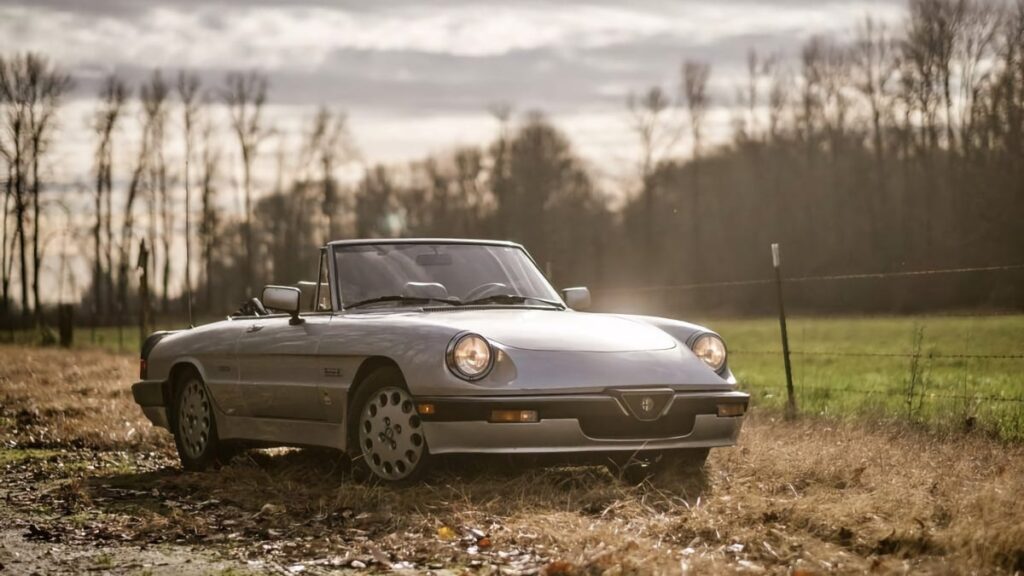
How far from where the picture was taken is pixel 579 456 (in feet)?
22.9

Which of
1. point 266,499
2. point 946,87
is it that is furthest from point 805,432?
point 946,87

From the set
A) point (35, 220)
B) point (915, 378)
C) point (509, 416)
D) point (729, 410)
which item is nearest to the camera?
point (509, 416)

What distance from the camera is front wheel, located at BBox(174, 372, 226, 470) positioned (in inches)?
355

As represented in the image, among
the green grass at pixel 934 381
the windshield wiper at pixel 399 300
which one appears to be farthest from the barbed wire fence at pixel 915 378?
the windshield wiper at pixel 399 300

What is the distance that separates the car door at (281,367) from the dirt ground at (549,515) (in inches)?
17.7

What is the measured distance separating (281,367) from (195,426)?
1453 mm

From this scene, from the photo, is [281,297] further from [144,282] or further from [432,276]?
[144,282]

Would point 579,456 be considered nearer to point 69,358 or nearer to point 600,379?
point 600,379

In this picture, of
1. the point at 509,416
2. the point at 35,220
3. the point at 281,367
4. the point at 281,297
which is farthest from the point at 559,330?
the point at 35,220

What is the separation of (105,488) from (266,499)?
55.0 inches

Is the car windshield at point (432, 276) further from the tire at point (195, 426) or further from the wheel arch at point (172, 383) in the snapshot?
the wheel arch at point (172, 383)

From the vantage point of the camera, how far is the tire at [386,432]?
705 cm

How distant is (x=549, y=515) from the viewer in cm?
614

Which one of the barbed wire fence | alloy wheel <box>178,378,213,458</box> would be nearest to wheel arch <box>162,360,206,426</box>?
alloy wheel <box>178,378,213,458</box>
